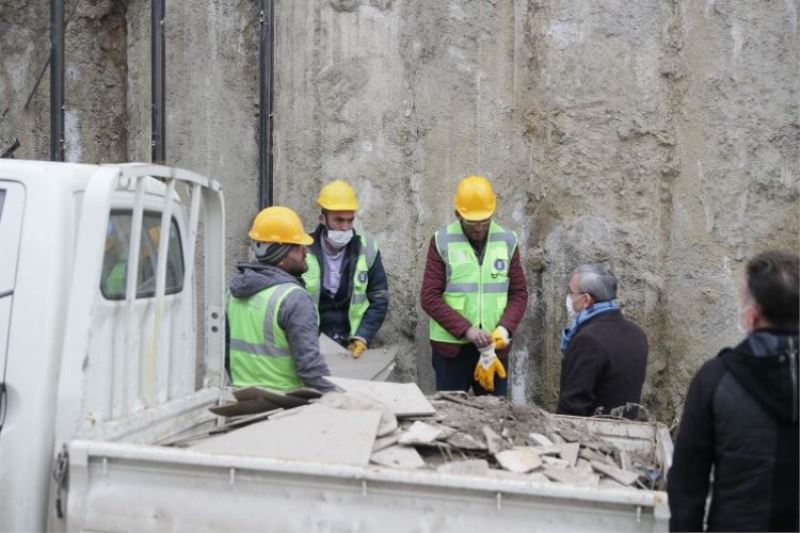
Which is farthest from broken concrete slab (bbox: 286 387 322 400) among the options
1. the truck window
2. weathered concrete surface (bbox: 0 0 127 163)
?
weathered concrete surface (bbox: 0 0 127 163)

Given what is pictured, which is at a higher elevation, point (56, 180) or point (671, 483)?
point (56, 180)

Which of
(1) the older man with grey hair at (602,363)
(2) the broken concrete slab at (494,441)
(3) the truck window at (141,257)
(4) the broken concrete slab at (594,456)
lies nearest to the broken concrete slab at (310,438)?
(2) the broken concrete slab at (494,441)

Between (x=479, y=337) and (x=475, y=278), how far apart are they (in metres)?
0.44

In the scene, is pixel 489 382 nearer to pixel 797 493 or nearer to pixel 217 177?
pixel 217 177

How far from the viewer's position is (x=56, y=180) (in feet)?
13.1

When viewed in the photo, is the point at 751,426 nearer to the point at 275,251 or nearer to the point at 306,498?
the point at 306,498

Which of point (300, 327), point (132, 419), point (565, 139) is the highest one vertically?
point (565, 139)

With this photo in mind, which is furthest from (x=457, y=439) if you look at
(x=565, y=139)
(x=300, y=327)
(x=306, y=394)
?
(x=565, y=139)

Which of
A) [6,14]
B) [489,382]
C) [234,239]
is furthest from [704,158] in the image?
[6,14]

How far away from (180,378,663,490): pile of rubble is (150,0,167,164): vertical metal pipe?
3.77 metres

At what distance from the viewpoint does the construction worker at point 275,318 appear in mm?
4801

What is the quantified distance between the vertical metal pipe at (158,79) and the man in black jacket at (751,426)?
565 cm

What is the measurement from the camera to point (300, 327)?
480 cm

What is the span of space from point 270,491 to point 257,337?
5.33 ft
